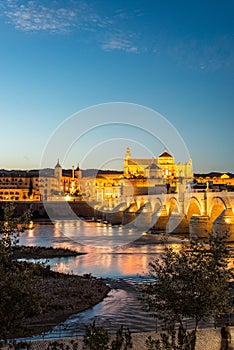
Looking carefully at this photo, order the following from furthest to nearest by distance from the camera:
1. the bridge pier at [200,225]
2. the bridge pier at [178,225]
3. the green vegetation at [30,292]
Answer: the bridge pier at [178,225] < the bridge pier at [200,225] < the green vegetation at [30,292]

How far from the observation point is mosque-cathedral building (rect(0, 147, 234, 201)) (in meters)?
86.7

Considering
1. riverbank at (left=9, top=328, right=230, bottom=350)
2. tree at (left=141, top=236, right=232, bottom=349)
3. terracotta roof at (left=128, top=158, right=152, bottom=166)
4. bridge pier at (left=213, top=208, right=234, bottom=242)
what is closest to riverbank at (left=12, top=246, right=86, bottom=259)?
bridge pier at (left=213, top=208, right=234, bottom=242)

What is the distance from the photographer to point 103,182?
115000 millimetres

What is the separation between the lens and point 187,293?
7.98 metres

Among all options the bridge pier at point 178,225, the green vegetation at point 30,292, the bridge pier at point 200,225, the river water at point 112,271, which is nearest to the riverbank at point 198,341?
the green vegetation at point 30,292

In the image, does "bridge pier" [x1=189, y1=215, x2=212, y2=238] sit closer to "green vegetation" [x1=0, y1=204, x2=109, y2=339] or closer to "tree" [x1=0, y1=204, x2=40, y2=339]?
"green vegetation" [x1=0, y1=204, x2=109, y2=339]

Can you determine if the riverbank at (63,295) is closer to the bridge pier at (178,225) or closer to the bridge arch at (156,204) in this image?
the bridge pier at (178,225)

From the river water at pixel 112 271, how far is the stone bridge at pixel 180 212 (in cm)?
244

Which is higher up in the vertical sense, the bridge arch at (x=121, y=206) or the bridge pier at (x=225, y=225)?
the bridge arch at (x=121, y=206)

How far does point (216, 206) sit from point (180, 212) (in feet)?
23.6

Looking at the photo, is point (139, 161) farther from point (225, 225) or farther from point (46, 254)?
point (46, 254)

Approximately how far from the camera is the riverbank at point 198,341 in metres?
8.57

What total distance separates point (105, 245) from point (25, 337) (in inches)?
845

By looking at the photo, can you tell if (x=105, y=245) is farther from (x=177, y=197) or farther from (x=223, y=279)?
(x=223, y=279)
